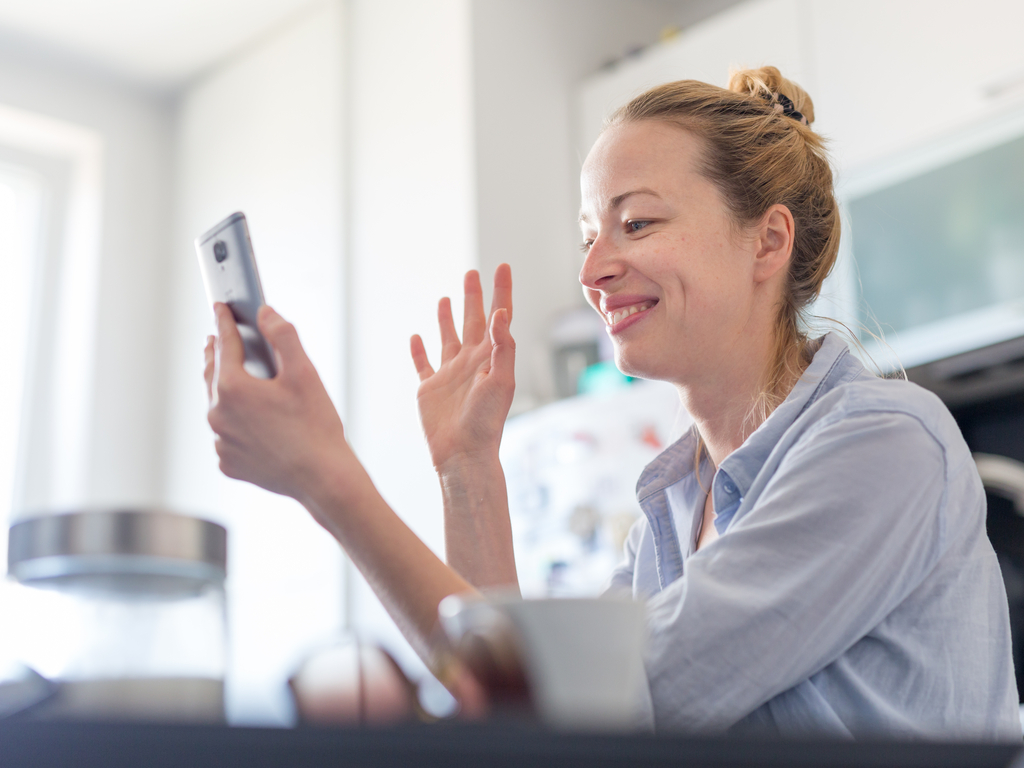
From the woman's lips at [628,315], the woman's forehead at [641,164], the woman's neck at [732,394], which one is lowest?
the woman's neck at [732,394]

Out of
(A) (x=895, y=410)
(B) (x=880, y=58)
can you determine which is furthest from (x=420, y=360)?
(B) (x=880, y=58)

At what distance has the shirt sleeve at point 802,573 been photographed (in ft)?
2.19

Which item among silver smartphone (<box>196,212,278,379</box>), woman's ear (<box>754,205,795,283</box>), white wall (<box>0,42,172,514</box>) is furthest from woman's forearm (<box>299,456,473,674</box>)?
white wall (<box>0,42,172,514</box>)

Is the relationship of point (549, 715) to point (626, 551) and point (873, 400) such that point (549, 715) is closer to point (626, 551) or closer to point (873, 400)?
point (873, 400)

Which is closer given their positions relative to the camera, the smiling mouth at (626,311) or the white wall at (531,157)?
the smiling mouth at (626,311)

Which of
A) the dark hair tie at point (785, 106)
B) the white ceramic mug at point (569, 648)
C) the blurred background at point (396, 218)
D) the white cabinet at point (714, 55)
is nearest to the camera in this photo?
the white ceramic mug at point (569, 648)

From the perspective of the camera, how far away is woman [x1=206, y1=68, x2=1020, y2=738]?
70cm

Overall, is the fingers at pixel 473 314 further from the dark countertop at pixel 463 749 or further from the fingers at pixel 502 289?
the dark countertop at pixel 463 749

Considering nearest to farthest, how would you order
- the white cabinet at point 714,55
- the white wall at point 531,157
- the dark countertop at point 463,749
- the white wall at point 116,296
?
the dark countertop at point 463,749 → the white cabinet at point 714,55 → the white wall at point 531,157 → the white wall at point 116,296

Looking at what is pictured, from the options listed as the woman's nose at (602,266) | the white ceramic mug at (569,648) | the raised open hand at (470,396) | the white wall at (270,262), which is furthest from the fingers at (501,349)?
the white wall at (270,262)

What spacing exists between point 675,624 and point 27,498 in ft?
10.6

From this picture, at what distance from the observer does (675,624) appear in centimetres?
67

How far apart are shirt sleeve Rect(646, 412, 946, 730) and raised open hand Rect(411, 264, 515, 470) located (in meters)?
0.32

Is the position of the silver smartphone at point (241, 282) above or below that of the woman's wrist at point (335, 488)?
above
